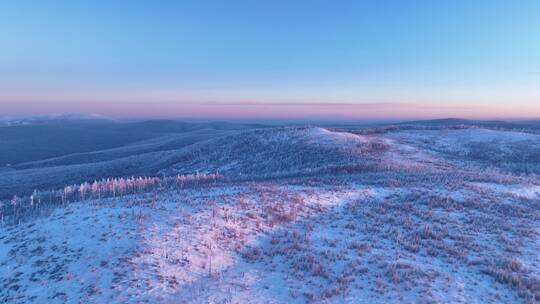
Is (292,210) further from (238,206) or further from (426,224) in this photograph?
(426,224)

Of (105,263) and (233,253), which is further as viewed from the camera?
(233,253)

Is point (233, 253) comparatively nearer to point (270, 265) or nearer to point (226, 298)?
point (270, 265)

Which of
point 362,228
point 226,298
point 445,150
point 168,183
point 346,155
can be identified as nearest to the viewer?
point 226,298

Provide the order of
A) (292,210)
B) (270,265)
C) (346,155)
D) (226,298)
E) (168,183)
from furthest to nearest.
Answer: (346,155) < (168,183) < (292,210) < (270,265) < (226,298)

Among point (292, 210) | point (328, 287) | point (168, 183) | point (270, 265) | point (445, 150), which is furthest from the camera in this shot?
point (445, 150)

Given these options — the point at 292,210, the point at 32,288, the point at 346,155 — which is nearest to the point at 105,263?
the point at 32,288

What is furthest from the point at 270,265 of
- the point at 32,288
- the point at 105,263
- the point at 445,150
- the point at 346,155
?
the point at 445,150
